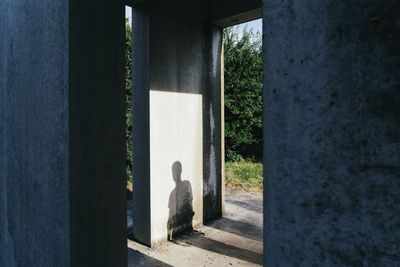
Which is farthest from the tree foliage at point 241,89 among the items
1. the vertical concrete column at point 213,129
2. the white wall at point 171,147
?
the white wall at point 171,147

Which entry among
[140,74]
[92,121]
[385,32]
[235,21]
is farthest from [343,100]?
[235,21]

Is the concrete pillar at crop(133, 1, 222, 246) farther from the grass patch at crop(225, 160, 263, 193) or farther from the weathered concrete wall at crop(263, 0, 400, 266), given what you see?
the weathered concrete wall at crop(263, 0, 400, 266)

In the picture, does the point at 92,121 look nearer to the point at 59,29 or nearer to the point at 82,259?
the point at 59,29

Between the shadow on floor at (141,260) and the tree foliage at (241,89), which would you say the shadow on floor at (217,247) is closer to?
the shadow on floor at (141,260)

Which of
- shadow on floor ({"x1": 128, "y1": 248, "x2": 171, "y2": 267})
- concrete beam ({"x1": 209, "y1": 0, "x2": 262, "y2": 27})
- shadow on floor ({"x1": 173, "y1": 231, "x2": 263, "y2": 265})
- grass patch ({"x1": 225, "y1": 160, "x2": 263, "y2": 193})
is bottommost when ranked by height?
shadow on floor ({"x1": 173, "y1": 231, "x2": 263, "y2": 265})

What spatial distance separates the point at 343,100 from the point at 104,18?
1622 millimetres

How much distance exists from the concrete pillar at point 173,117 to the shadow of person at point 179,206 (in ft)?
0.06

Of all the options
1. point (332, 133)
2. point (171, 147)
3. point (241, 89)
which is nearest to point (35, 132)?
point (332, 133)

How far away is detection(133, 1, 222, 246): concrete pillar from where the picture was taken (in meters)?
4.86

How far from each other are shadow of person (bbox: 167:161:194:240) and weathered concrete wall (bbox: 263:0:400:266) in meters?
→ 4.42

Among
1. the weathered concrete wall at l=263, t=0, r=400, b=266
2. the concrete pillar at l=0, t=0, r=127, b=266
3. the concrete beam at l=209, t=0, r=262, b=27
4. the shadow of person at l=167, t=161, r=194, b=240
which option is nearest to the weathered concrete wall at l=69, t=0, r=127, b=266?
the concrete pillar at l=0, t=0, r=127, b=266

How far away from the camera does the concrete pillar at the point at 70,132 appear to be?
5.89 ft

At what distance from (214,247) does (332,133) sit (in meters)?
4.41

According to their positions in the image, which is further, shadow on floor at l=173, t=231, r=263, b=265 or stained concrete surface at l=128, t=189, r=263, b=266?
shadow on floor at l=173, t=231, r=263, b=265
